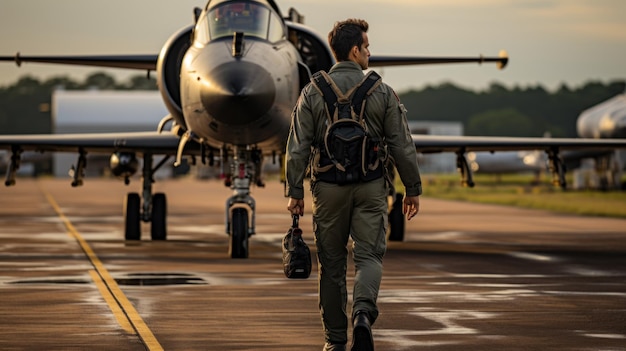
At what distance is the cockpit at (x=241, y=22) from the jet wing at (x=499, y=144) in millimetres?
4200

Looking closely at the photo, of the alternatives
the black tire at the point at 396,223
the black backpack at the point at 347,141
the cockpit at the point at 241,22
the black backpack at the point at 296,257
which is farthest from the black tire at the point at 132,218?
the black backpack at the point at 347,141

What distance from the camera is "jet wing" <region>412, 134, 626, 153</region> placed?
21266mm

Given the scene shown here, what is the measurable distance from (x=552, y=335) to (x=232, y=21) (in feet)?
28.7

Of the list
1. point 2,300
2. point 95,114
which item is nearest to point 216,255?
point 2,300

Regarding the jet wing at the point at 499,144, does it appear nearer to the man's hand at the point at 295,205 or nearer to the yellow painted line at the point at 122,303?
the yellow painted line at the point at 122,303

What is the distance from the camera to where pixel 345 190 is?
867 cm

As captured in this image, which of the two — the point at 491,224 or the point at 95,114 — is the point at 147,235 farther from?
the point at 95,114

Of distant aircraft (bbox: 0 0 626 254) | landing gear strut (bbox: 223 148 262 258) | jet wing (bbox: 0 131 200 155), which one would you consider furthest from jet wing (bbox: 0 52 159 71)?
landing gear strut (bbox: 223 148 262 258)

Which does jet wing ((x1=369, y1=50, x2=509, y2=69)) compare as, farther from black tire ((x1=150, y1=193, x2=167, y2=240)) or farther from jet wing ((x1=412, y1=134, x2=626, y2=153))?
black tire ((x1=150, y1=193, x2=167, y2=240))

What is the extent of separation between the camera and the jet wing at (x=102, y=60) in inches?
793

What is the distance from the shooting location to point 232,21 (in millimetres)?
17578

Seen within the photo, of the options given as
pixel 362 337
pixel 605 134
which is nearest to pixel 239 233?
pixel 362 337

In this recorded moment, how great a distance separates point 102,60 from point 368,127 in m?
12.1

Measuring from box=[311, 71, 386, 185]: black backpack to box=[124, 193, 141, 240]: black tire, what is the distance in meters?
13.5
